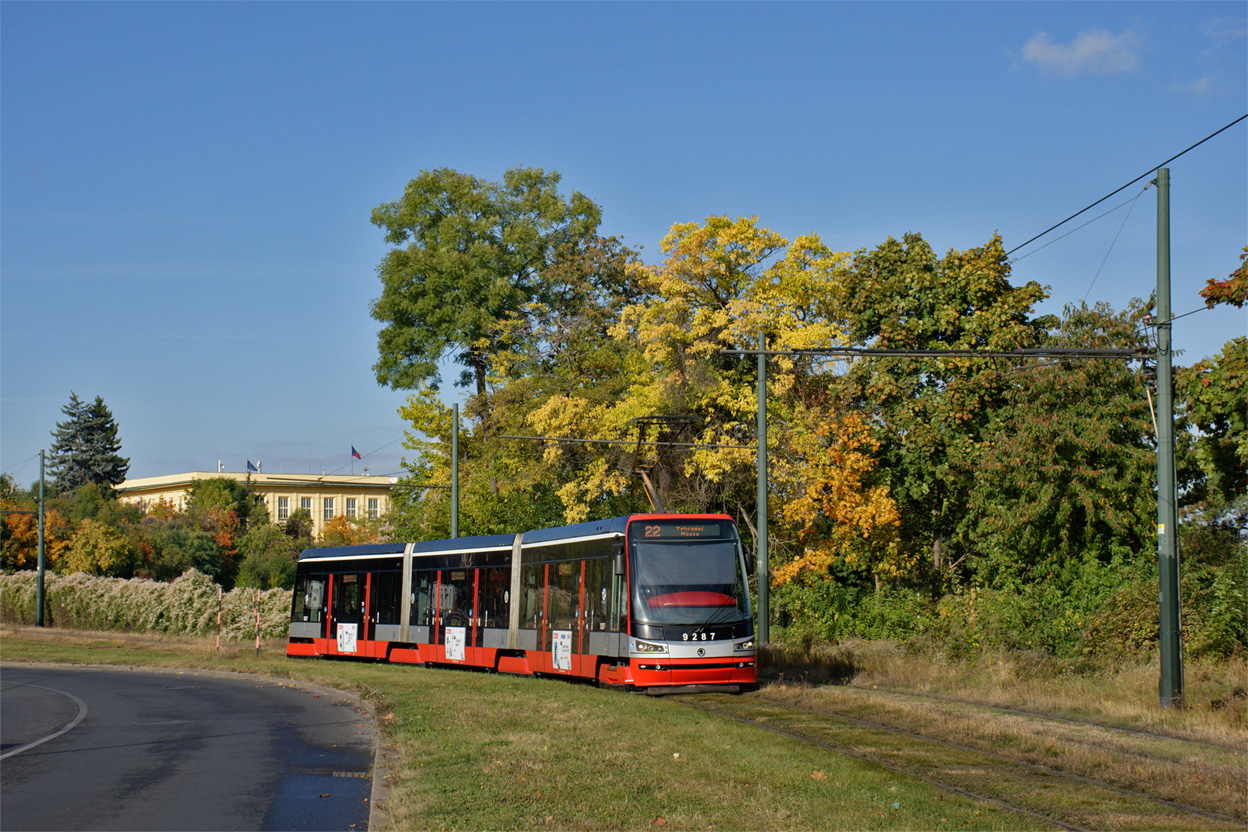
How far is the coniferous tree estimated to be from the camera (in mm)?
117062

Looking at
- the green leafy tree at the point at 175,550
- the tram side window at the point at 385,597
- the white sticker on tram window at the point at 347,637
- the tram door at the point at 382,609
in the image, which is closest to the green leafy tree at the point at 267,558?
the green leafy tree at the point at 175,550

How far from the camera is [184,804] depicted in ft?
35.4

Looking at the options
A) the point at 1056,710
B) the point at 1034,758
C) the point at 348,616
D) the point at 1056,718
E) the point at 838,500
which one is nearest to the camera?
the point at 1034,758

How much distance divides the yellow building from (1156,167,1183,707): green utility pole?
11422 cm

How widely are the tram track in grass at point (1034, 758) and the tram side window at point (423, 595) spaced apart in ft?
39.9

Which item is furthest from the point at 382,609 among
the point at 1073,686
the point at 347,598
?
the point at 1073,686

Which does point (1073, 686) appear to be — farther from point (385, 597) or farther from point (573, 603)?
point (385, 597)

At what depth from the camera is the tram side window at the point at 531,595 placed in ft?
78.8

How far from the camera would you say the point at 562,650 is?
22.8 meters

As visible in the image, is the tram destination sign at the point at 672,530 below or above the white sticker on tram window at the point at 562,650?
above

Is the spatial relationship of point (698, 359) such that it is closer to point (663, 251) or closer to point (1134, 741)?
point (663, 251)

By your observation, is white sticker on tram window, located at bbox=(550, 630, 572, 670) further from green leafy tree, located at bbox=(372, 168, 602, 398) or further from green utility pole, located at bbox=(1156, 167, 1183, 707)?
green leafy tree, located at bbox=(372, 168, 602, 398)

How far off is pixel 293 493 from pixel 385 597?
346ft

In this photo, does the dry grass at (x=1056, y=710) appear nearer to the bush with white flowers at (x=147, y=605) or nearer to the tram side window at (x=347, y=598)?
the tram side window at (x=347, y=598)
